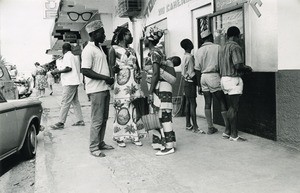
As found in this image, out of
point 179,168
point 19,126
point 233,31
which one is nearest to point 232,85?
point 233,31

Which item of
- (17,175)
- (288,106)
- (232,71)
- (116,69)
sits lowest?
(17,175)

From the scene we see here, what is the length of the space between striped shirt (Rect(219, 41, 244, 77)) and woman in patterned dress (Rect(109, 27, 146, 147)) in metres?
1.36

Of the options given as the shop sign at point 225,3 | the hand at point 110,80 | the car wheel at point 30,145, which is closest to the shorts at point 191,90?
the shop sign at point 225,3

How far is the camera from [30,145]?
19.3ft

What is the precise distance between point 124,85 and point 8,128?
5.88 feet

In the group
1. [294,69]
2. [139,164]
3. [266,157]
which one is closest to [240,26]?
[294,69]

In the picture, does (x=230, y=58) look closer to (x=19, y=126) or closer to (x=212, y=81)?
(x=212, y=81)

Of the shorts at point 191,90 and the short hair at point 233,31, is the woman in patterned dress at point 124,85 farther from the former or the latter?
the short hair at point 233,31

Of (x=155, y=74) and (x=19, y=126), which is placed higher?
(x=155, y=74)

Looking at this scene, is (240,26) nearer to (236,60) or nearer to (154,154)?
(236,60)

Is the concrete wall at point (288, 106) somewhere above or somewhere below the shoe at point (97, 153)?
above

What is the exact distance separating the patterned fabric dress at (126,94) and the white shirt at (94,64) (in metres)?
0.30

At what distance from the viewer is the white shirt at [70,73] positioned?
7.73m

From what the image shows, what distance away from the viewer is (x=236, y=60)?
5441mm
